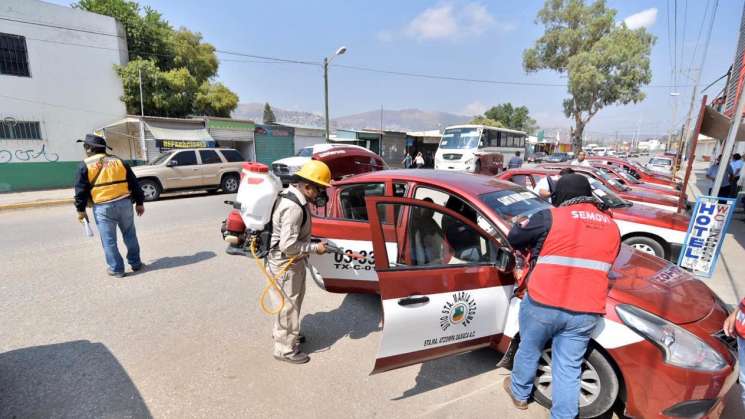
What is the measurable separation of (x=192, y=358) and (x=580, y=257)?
307cm

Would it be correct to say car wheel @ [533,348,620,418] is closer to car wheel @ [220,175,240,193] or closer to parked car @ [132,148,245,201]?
parked car @ [132,148,245,201]

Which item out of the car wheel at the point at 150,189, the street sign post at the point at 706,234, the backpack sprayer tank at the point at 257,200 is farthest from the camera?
the car wheel at the point at 150,189

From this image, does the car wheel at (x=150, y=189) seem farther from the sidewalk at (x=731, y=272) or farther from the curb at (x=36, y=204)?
the sidewalk at (x=731, y=272)

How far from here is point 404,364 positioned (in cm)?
228

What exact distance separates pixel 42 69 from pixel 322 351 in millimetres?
18100

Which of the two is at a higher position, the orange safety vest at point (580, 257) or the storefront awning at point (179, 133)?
the storefront awning at point (179, 133)

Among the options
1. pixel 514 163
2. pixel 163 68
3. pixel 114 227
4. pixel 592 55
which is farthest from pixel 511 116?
pixel 114 227

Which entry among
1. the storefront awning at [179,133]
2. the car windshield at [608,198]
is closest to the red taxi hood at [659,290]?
the car windshield at [608,198]

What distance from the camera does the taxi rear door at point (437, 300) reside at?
2201 mm

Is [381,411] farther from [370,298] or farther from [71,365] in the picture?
[71,365]

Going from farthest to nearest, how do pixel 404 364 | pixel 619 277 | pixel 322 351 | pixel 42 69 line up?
pixel 42 69 < pixel 322 351 < pixel 619 277 < pixel 404 364

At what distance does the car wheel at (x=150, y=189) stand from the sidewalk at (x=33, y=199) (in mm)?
2534

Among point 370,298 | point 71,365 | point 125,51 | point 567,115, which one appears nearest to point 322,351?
point 370,298

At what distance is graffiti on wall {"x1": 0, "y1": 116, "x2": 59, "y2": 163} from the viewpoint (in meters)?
12.9
